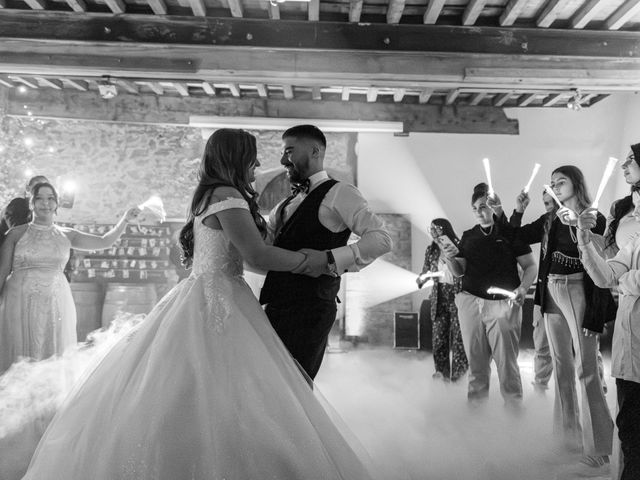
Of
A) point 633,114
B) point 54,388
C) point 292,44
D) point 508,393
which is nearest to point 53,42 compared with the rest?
point 292,44

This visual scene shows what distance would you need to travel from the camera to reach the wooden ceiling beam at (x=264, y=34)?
4.48m

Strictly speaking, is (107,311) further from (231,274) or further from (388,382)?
(231,274)

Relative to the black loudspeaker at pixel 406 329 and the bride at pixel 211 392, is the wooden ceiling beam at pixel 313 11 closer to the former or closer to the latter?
the bride at pixel 211 392

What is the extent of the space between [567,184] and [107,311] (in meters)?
6.30

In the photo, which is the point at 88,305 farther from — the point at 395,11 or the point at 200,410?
the point at 200,410

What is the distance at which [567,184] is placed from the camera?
340 centimetres

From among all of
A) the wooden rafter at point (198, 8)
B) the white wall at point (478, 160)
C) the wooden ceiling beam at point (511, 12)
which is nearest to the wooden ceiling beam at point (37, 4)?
the wooden rafter at point (198, 8)

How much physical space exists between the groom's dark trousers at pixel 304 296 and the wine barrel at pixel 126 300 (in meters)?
5.91

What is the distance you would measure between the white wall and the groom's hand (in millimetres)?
6267

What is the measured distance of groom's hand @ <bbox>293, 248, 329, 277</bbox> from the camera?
6.91 ft

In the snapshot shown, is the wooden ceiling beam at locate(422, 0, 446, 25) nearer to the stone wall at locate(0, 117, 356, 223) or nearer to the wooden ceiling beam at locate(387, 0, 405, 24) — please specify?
the wooden ceiling beam at locate(387, 0, 405, 24)

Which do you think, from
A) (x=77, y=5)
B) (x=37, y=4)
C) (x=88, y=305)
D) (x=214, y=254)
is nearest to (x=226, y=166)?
(x=214, y=254)

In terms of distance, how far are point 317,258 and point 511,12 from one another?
311 centimetres

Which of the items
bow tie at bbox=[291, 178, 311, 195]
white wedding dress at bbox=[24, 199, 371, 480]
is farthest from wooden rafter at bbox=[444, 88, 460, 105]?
white wedding dress at bbox=[24, 199, 371, 480]
